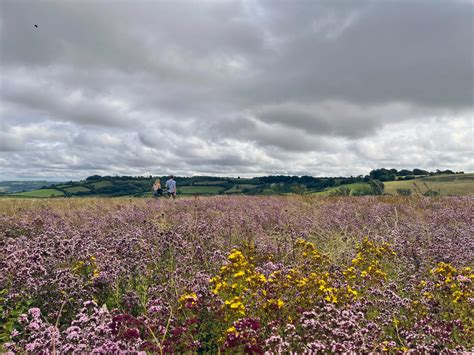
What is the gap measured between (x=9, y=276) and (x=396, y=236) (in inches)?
393

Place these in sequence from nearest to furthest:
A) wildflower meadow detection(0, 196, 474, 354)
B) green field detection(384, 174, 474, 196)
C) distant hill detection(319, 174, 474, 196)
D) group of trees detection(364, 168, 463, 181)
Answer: wildflower meadow detection(0, 196, 474, 354) < distant hill detection(319, 174, 474, 196) < green field detection(384, 174, 474, 196) < group of trees detection(364, 168, 463, 181)

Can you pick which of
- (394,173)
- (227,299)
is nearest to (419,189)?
(227,299)

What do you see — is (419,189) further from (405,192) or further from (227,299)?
(227,299)

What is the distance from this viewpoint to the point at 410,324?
16.6 feet

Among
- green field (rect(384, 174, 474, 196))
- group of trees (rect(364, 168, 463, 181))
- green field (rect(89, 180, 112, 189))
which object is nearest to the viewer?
green field (rect(384, 174, 474, 196))

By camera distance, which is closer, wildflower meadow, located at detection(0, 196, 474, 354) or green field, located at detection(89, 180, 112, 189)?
wildflower meadow, located at detection(0, 196, 474, 354)

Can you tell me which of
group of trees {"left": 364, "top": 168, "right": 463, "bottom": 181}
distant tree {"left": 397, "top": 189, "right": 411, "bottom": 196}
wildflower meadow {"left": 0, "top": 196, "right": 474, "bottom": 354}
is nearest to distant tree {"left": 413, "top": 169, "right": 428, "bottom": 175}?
group of trees {"left": 364, "top": 168, "right": 463, "bottom": 181}

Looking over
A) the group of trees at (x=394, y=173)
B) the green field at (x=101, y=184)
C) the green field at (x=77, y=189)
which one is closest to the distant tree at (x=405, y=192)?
the group of trees at (x=394, y=173)

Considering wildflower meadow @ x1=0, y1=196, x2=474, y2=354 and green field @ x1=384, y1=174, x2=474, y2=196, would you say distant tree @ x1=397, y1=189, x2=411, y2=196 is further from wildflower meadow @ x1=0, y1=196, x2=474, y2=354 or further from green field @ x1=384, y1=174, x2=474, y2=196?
wildflower meadow @ x1=0, y1=196, x2=474, y2=354

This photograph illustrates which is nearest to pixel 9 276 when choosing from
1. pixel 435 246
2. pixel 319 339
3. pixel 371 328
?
pixel 319 339

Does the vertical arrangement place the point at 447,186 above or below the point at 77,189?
above

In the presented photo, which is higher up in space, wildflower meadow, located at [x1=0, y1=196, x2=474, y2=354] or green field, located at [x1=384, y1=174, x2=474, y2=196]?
green field, located at [x1=384, y1=174, x2=474, y2=196]

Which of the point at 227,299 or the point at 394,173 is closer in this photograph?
the point at 227,299

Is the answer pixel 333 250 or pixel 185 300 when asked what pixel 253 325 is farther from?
pixel 333 250
